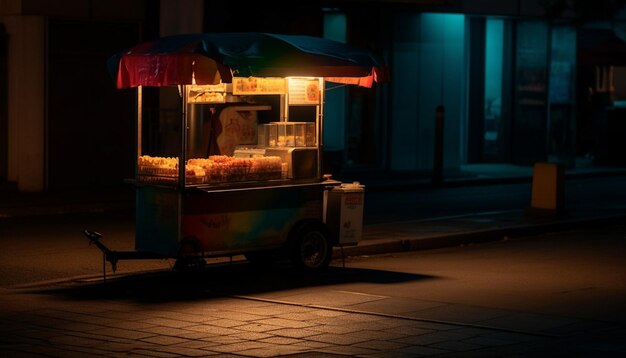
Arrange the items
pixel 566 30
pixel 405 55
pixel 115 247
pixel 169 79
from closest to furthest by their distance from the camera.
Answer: pixel 169 79 → pixel 115 247 → pixel 405 55 → pixel 566 30

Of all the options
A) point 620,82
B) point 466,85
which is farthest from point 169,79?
point 620,82

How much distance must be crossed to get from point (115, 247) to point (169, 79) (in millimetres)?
4218

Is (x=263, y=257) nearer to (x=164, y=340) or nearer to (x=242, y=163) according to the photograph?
(x=242, y=163)

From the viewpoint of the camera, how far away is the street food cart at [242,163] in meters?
13.1

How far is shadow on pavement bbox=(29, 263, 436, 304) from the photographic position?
1276cm

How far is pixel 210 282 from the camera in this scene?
44.8 ft

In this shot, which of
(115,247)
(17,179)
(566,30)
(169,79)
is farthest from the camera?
(566,30)

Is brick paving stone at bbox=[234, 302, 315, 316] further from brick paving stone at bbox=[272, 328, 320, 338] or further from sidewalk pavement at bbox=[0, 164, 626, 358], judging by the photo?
brick paving stone at bbox=[272, 328, 320, 338]

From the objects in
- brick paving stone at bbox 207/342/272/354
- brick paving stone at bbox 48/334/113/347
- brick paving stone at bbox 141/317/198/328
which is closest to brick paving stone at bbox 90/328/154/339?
brick paving stone at bbox 48/334/113/347

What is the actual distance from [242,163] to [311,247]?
126cm

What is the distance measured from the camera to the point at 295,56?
13.4m

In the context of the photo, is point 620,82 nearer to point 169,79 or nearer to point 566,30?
point 566,30

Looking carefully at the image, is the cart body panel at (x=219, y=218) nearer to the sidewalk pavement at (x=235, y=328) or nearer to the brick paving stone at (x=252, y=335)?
the sidewalk pavement at (x=235, y=328)

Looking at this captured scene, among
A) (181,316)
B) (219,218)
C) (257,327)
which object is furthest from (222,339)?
(219,218)
